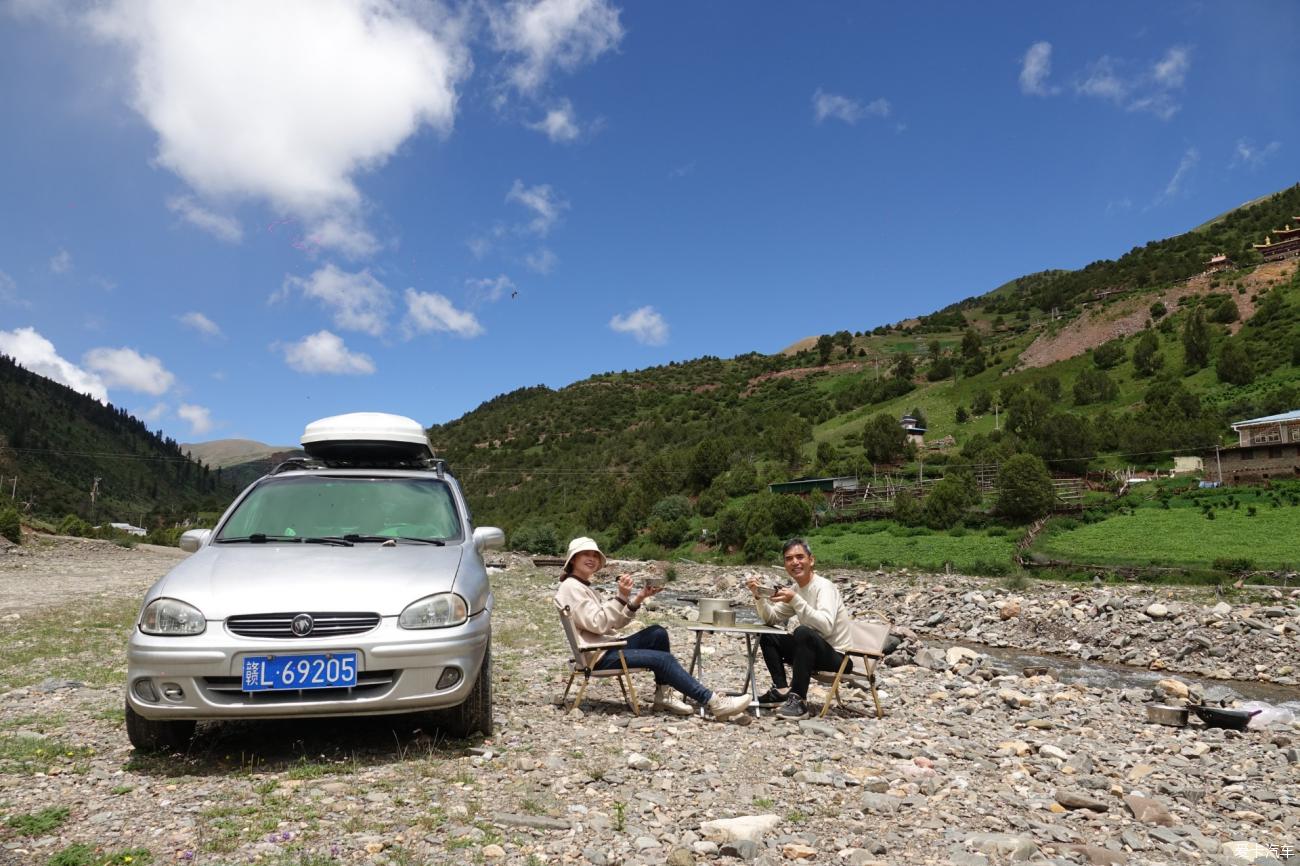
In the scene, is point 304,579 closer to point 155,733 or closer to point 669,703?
point 155,733

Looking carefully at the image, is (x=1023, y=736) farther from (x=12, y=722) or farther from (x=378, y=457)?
(x=12, y=722)

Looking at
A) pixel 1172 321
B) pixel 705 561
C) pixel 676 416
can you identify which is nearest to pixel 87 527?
pixel 705 561

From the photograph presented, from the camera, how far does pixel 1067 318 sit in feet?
321

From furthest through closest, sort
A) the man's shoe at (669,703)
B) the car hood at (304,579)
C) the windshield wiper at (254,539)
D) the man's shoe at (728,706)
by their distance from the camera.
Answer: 1. the man's shoe at (669,703)
2. the man's shoe at (728,706)
3. the windshield wiper at (254,539)
4. the car hood at (304,579)

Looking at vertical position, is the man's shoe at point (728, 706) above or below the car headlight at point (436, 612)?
below

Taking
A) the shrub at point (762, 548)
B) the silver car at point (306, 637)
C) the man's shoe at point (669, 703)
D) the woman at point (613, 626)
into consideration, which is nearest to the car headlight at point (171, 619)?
the silver car at point (306, 637)

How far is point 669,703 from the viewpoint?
266 inches

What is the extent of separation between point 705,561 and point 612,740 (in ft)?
148

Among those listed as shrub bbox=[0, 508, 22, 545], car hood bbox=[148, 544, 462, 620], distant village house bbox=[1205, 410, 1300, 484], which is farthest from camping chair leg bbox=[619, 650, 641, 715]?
distant village house bbox=[1205, 410, 1300, 484]

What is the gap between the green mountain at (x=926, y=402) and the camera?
55719 mm

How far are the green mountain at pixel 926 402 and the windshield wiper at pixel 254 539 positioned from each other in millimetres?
47185

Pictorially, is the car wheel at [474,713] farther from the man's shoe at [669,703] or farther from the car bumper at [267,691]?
the man's shoe at [669,703]

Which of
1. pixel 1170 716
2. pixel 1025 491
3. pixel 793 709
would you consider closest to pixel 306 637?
pixel 793 709

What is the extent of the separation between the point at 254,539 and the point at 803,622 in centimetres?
465
